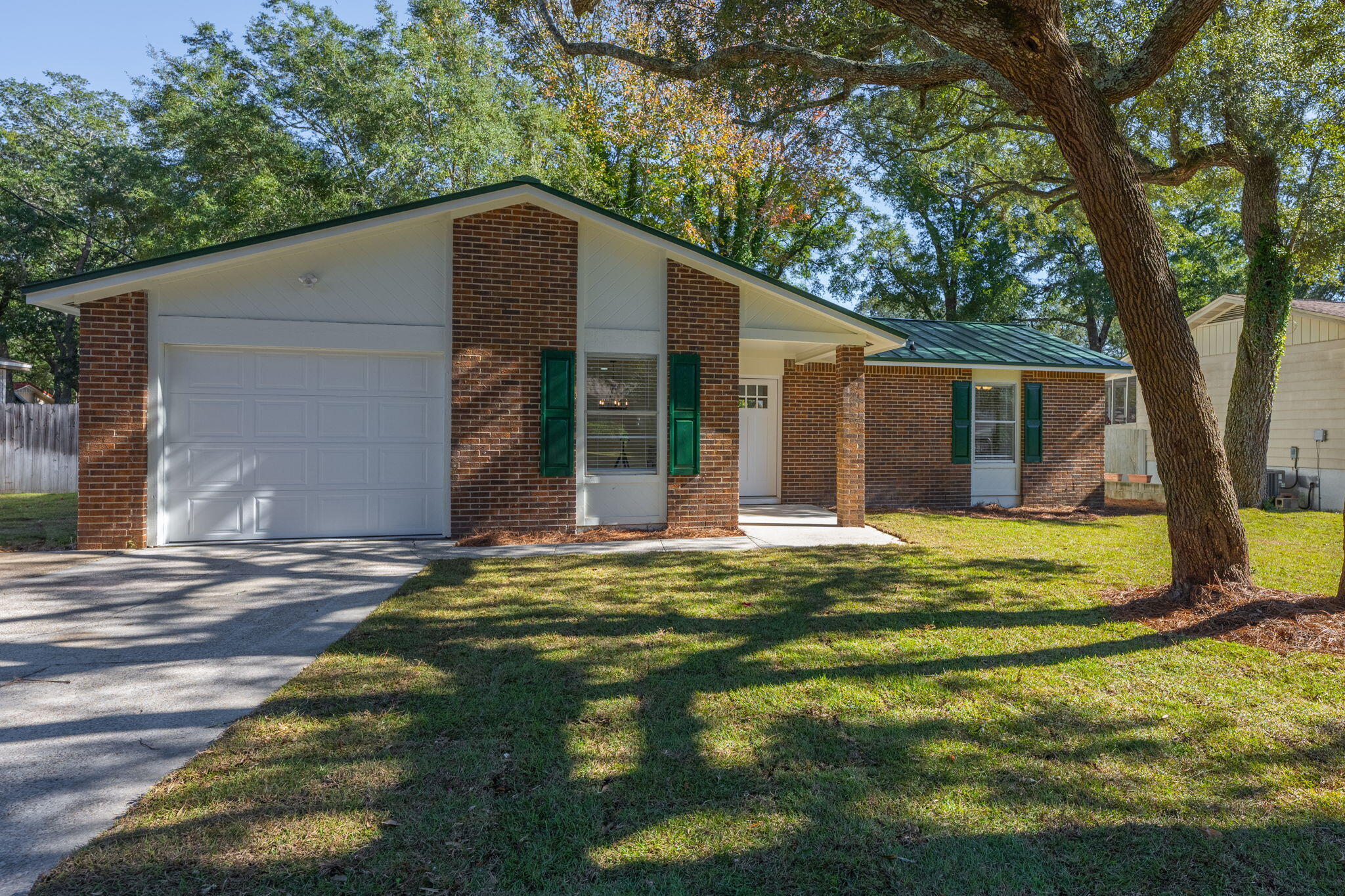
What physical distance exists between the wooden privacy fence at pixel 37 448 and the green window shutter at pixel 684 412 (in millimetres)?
14310

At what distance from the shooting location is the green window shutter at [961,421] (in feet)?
41.8

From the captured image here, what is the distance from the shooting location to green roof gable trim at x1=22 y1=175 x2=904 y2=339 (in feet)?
23.5

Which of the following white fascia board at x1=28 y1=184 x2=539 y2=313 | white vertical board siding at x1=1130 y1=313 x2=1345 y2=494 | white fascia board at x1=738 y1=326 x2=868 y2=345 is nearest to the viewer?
white fascia board at x1=28 y1=184 x2=539 y2=313

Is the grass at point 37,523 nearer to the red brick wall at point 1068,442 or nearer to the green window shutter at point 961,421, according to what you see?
the green window shutter at point 961,421

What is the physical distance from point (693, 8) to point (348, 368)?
260 inches

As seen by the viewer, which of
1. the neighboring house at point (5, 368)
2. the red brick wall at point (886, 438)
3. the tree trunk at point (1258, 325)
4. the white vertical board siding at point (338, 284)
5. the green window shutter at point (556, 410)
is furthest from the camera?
the neighboring house at point (5, 368)

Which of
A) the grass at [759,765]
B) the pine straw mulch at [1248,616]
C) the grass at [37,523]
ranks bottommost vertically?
the grass at [759,765]

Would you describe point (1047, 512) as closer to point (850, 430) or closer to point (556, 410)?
point (850, 430)

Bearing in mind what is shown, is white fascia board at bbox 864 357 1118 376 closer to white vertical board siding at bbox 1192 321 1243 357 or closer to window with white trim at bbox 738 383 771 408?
window with white trim at bbox 738 383 771 408

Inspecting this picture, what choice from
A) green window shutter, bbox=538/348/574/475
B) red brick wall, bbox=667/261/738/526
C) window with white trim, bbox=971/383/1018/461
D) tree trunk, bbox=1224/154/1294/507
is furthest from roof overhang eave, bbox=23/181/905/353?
tree trunk, bbox=1224/154/1294/507

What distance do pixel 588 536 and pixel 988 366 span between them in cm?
812

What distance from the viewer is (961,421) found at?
41.9 ft

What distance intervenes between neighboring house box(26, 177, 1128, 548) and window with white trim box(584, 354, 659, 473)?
0.02 m

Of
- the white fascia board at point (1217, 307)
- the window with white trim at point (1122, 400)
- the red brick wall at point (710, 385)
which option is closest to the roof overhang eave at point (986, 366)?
the red brick wall at point (710, 385)
